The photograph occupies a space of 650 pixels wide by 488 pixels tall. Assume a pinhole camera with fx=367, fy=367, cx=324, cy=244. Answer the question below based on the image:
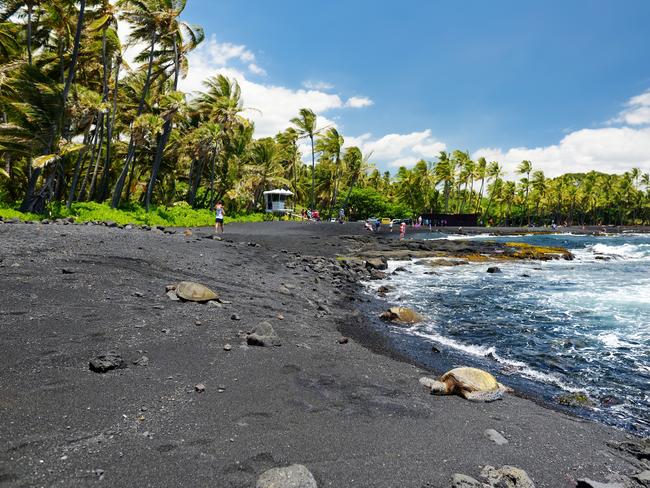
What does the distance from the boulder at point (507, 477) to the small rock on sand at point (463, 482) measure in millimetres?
157

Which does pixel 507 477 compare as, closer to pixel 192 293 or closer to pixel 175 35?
A: pixel 192 293

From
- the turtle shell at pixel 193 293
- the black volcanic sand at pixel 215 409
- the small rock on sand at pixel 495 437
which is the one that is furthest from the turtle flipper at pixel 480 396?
the turtle shell at pixel 193 293

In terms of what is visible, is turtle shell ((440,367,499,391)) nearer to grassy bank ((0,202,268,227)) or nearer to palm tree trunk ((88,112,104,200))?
grassy bank ((0,202,268,227))

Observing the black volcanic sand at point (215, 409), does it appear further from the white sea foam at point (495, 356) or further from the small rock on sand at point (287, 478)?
the white sea foam at point (495, 356)

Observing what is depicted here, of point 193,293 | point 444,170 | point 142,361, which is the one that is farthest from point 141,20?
point 444,170

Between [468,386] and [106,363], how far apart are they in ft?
14.5

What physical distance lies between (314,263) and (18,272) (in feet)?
36.3

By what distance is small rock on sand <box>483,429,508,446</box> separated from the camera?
12.0ft

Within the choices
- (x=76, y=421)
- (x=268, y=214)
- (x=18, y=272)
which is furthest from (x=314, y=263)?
(x=268, y=214)

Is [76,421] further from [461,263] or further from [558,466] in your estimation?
[461,263]

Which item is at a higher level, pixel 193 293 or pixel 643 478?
pixel 193 293

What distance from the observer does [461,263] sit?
21.4 m

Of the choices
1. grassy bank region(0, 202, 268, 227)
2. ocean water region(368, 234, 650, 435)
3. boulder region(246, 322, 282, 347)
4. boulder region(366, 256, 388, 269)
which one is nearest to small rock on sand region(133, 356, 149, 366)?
boulder region(246, 322, 282, 347)

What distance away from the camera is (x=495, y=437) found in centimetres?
373
